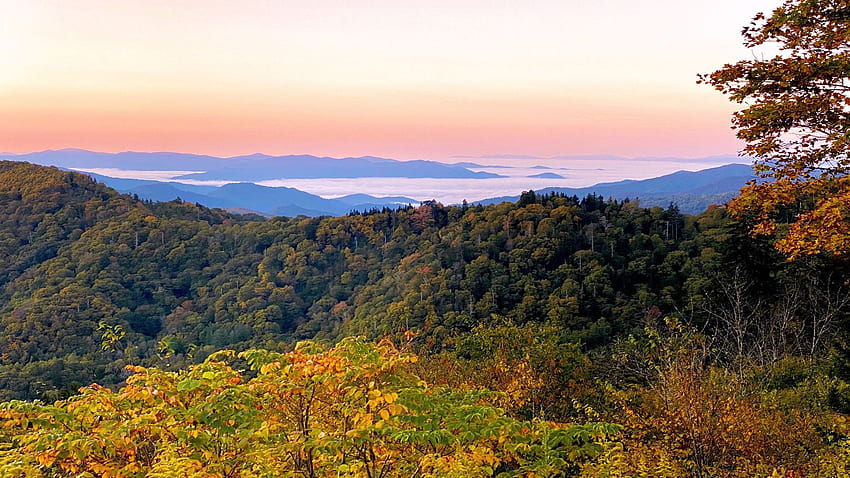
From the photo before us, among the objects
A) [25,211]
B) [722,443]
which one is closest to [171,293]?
[25,211]

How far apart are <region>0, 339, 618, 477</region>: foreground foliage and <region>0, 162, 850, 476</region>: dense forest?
40 millimetres

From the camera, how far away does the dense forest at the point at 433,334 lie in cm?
574

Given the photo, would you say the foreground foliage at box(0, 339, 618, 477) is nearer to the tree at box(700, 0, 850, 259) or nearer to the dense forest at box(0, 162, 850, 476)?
the dense forest at box(0, 162, 850, 476)

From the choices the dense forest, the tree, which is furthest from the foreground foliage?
the tree

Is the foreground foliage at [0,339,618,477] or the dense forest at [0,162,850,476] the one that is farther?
the dense forest at [0,162,850,476]

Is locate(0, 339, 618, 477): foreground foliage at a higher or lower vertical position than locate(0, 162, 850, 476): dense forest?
higher

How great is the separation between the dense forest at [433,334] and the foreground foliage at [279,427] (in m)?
0.04

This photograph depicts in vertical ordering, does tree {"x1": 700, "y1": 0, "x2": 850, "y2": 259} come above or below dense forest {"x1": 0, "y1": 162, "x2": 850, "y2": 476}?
above

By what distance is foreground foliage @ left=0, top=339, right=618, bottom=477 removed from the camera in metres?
5.05

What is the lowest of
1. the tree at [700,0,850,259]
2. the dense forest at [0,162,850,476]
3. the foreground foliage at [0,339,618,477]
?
the dense forest at [0,162,850,476]

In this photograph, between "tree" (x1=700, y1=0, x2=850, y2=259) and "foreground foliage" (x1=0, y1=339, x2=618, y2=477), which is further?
"tree" (x1=700, y1=0, x2=850, y2=259)

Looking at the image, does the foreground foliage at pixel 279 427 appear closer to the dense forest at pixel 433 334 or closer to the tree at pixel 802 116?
the dense forest at pixel 433 334

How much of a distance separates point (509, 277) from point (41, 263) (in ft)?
271

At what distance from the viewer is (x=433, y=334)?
46.3 m
